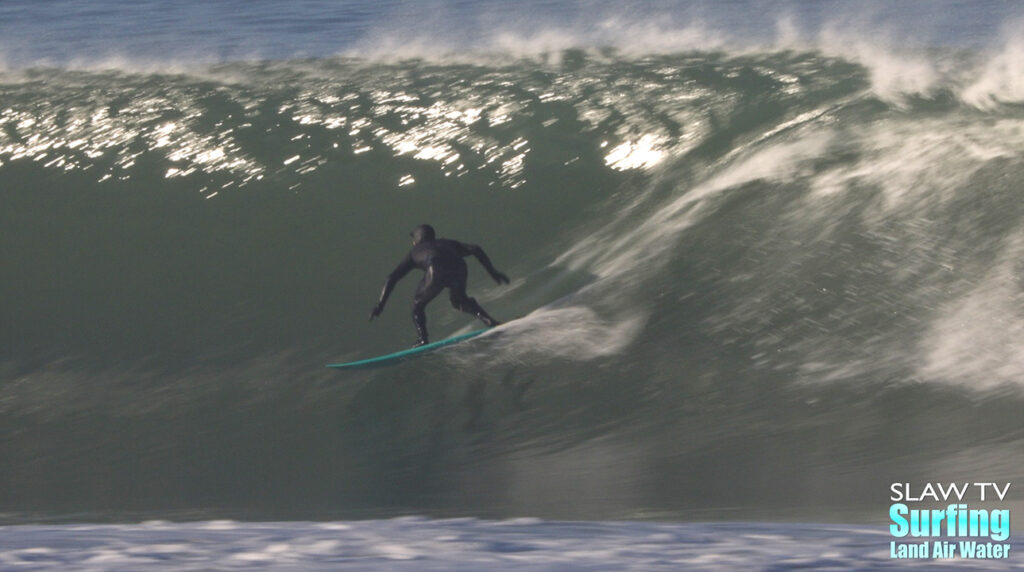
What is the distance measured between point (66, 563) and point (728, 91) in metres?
7.87

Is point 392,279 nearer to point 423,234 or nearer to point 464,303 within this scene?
point 423,234

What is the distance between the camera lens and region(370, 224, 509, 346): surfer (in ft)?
27.1

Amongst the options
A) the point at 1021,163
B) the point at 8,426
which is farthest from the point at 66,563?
the point at 1021,163

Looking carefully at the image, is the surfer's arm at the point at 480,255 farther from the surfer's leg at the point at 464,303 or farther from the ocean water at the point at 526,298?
the ocean water at the point at 526,298

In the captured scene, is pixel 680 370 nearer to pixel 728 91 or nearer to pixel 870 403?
pixel 870 403

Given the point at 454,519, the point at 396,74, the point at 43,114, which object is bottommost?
the point at 454,519

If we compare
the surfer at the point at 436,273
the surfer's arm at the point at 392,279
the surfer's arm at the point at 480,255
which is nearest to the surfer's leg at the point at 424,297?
the surfer at the point at 436,273

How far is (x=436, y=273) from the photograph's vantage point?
8.25 meters

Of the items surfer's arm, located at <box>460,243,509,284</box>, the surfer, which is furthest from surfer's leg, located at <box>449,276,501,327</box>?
surfer's arm, located at <box>460,243,509,284</box>

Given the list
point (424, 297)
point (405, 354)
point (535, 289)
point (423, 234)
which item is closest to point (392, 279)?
point (424, 297)

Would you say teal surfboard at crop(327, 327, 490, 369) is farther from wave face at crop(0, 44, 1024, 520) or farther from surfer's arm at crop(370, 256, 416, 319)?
surfer's arm at crop(370, 256, 416, 319)

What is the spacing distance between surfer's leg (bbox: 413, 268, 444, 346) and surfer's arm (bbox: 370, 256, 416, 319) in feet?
0.39

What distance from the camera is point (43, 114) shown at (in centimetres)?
1262

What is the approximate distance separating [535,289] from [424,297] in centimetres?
106
